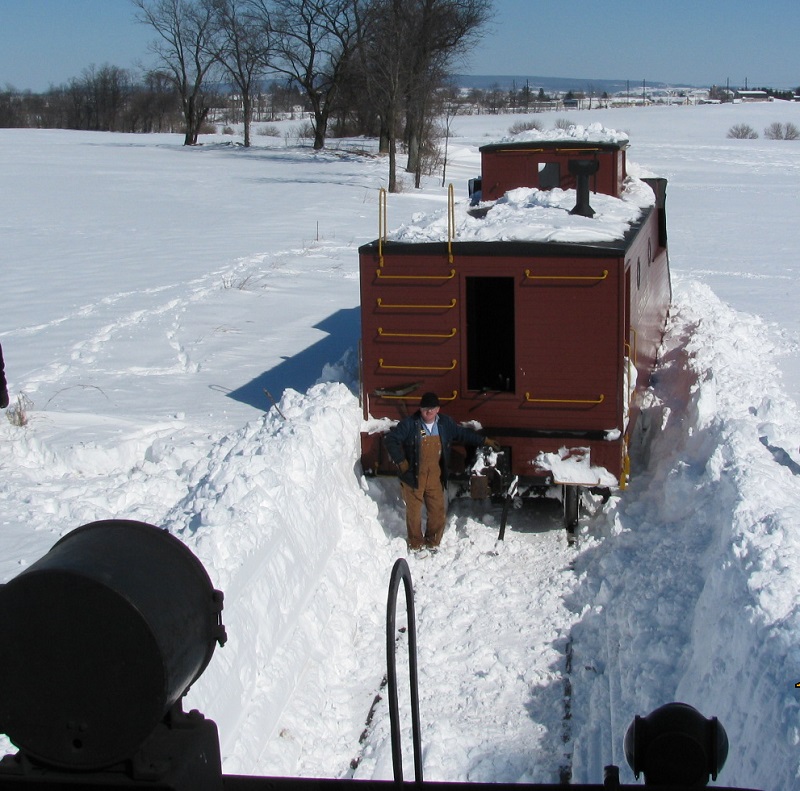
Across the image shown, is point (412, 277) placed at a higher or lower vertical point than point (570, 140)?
lower

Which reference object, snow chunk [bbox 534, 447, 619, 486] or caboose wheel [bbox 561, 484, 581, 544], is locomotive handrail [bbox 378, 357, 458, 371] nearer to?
snow chunk [bbox 534, 447, 619, 486]

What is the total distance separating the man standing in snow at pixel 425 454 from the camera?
315 inches

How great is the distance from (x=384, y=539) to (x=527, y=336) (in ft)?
6.92

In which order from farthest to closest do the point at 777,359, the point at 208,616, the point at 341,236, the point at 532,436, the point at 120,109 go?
the point at 120,109, the point at 341,236, the point at 777,359, the point at 532,436, the point at 208,616

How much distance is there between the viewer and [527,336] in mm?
8078

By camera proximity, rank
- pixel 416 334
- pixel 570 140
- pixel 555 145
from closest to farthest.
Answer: pixel 416 334, pixel 555 145, pixel 570 140

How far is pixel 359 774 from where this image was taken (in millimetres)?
5473

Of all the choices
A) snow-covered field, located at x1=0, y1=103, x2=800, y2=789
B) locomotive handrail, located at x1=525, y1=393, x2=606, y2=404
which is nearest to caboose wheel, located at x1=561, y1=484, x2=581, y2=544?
snow-covered field, located at x1=0, y1=103, x2=800, y2=789

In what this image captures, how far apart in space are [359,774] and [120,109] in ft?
280

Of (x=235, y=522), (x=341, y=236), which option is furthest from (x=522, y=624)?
(x=341, y=236)

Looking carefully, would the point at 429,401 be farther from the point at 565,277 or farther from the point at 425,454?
the point at 565,277

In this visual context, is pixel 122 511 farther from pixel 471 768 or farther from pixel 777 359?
pixel 777 359

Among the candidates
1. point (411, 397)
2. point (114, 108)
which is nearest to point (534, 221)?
point (411, 397)

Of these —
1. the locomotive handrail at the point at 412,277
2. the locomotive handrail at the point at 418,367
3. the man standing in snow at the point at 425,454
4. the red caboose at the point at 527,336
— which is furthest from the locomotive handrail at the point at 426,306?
the man standing in snow at the point at 425,454
